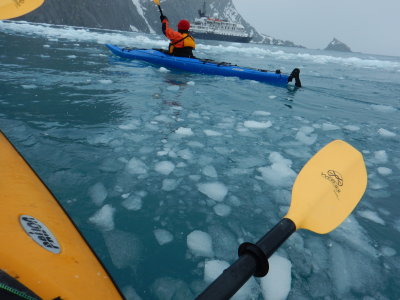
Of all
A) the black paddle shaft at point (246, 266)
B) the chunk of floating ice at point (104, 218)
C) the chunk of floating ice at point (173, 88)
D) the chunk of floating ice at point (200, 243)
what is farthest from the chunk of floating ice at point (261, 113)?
the black paddle shaft at point (246, 266)

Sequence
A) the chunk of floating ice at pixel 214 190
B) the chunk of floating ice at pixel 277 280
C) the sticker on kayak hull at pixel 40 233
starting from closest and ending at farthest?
the sticker on kayak hull at pixel 40 233 → the chunk of floating ice at pixel 277 280 → the chunk of floating ice at pixel 214 190

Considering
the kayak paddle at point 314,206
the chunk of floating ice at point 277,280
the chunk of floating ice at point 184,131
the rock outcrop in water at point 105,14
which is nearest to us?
the kayak paddle at point 314,206

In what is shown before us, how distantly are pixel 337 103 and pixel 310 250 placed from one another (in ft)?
18.4

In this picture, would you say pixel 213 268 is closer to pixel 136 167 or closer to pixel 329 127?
pixel 136 167

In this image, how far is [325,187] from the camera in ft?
6.32

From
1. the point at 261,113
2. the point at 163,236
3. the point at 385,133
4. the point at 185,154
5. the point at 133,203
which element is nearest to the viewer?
the point at 163,236

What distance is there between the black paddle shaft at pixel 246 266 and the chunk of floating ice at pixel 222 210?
83cm

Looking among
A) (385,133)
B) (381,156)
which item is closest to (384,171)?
(381,156)

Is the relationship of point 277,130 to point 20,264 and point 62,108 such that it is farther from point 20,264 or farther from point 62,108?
point 20,264

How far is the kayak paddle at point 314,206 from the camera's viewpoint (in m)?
1.04

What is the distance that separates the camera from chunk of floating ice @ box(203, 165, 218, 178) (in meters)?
2.68

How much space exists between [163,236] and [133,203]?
1.45 ft

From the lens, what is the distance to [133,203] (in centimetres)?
216

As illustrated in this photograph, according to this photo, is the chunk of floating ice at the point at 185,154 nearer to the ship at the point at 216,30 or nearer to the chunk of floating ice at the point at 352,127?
the chunk of floating ice at the point at 352,127
